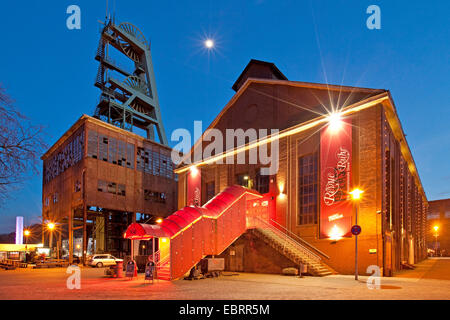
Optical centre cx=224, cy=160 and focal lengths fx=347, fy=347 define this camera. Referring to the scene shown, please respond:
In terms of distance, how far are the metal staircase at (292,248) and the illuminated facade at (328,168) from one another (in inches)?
26.1

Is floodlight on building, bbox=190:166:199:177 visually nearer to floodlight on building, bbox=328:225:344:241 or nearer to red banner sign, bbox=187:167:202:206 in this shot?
red banner sign, bbox=187:167:202:206

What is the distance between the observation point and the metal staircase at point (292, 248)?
2028 centimetres

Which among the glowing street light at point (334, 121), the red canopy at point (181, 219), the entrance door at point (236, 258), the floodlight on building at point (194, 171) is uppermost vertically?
the glowing street light at point (334, 121)

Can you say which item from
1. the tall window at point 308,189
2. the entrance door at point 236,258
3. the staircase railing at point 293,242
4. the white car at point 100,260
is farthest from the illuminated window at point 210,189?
the white car at point 100,260

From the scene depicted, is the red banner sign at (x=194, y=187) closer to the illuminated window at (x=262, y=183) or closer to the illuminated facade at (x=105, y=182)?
the illuminated window at (x=262, y=183)

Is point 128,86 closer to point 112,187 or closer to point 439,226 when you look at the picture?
point 112,187

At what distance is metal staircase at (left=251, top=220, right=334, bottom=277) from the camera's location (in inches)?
798

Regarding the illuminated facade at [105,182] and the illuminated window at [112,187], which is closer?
the illuminated facade at [105,182]

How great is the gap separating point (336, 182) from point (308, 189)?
2.64m

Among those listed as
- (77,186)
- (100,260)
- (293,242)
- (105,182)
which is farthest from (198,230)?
(77,186)

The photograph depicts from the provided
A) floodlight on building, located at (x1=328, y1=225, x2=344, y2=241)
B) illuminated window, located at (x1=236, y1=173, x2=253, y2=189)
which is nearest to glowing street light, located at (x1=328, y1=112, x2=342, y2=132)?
floodlight on building, located at (x1=328, y1=225, x2=344, y2=241)

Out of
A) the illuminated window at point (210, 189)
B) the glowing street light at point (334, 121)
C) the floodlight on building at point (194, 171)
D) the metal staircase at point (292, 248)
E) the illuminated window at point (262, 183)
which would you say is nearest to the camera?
the metal staircase at point (292, 248)

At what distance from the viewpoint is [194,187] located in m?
34.8
